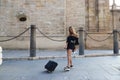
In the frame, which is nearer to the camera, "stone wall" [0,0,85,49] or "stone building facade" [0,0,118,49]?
"stone building facade" [0,0,118,49]

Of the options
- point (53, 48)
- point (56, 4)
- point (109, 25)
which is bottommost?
point (53, 48)

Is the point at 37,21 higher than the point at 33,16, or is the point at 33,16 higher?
the point at 33,16

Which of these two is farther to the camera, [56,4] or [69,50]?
[56,4]

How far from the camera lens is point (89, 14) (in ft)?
65.6

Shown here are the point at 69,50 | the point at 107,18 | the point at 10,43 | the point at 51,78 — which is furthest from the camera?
the point at 107,18

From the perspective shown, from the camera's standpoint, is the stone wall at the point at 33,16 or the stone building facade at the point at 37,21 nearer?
the stone building facade at the point at 37,21

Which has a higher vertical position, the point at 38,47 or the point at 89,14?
the point at 89,14

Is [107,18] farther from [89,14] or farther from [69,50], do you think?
[69,50]

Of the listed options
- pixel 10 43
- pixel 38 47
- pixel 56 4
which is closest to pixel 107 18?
pixel 56 4

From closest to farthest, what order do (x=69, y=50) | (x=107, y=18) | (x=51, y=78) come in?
(x=51, y=78)
(x=69, y=50)
(x=107, y=18)

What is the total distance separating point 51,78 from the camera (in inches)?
313

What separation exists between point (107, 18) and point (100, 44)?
84.0 inches

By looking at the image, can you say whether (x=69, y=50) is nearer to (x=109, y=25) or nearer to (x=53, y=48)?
(x=53, y=48)

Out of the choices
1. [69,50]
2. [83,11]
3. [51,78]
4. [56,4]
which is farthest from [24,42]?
[51,78]
